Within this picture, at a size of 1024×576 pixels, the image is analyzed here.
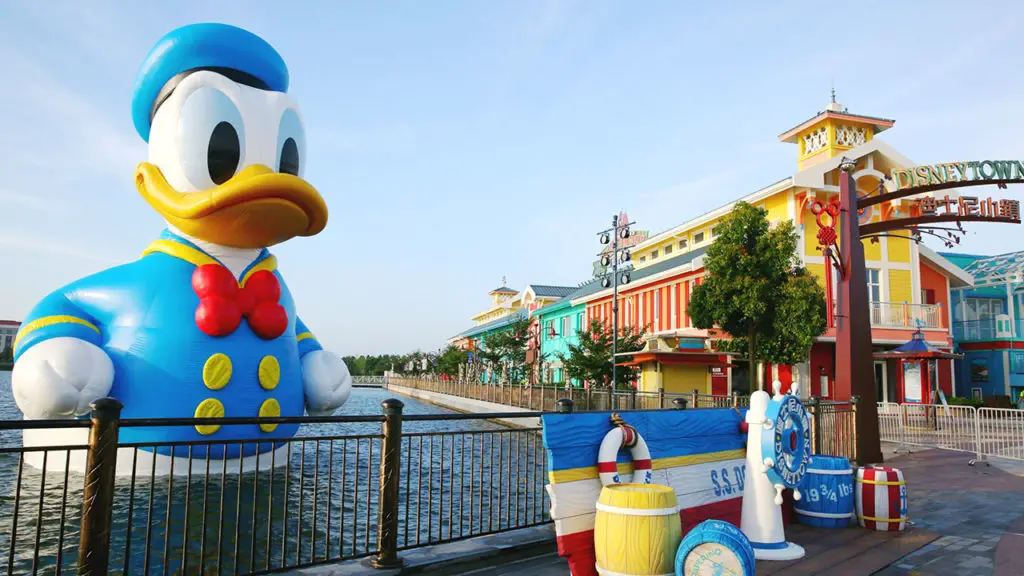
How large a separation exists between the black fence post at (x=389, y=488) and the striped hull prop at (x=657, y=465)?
1.13 meters

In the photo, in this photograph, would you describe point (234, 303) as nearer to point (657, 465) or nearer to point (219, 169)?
point (219, 169)

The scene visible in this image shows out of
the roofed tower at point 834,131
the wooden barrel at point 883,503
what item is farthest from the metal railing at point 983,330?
the wooden barrel at point 883,503

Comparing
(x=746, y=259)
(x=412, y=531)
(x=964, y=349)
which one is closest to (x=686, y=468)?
(x=412, y=531)

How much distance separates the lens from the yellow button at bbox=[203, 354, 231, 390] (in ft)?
27.1

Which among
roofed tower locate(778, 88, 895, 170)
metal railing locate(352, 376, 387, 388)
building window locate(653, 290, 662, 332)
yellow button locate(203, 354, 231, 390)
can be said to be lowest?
metal railing locate(352, 376, 387, 388)

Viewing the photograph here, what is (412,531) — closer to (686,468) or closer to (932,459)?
(686,468)

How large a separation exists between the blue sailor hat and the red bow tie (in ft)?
8.22

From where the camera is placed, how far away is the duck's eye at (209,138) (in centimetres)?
859

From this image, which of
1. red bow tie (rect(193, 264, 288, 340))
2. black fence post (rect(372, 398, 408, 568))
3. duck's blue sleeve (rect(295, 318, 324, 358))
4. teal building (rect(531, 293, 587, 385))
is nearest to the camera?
black fence post (rect(372, 398, 408, 568))

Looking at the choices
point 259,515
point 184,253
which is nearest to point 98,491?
point 259,515

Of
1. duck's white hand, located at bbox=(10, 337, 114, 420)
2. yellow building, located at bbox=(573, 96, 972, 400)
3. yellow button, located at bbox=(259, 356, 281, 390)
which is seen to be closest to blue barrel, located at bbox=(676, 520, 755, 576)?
yellow button, located at bbox=(259, 356, 281, 390)

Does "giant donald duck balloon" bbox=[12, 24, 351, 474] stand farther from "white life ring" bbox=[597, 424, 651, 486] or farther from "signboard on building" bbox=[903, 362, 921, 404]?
"signboard on building" bbox=[903, 362, 921, 404]

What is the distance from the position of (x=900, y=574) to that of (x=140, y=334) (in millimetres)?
8206

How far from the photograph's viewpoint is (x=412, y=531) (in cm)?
779
